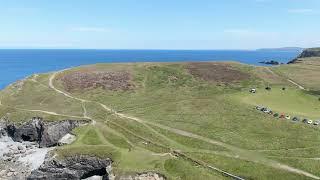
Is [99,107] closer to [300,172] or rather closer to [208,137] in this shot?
[208,137]

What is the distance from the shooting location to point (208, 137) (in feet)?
330

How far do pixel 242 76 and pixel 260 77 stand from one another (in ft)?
19.4

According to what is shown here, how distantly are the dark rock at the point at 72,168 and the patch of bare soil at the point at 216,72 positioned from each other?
211 ft

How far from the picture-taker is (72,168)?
301 feet

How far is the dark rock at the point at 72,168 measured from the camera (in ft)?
297

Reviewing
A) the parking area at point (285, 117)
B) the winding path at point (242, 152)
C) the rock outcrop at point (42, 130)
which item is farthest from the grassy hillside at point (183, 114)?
the rock outcrop at point (42, 130)

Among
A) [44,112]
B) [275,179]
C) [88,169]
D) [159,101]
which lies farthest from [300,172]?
[44,112]

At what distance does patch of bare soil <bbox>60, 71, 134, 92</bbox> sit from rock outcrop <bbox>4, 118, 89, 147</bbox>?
25.6 meters

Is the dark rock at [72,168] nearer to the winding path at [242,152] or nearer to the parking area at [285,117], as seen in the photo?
the winding path at [242,152]

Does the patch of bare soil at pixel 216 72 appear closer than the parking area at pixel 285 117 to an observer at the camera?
No

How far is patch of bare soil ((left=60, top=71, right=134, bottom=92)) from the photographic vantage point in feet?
463

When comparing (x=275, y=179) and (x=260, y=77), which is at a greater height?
(x=260, y=77)

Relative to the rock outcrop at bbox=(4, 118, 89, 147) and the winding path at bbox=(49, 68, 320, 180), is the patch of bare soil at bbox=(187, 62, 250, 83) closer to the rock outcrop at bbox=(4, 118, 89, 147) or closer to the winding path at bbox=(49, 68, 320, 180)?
the winding path at bbox=(49, 68, 320, 180)

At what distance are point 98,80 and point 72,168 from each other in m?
57.2
